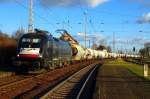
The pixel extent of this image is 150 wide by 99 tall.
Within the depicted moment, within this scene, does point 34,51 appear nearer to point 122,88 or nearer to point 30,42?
point 30,42

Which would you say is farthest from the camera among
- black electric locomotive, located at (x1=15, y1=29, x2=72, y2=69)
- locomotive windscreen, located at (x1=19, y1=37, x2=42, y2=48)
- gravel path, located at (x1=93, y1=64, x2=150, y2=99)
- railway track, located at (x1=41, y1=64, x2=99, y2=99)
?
locomotive windscreen, located at (x1=19, y1=37, x2=42, y2=48)

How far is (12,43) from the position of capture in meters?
43.1

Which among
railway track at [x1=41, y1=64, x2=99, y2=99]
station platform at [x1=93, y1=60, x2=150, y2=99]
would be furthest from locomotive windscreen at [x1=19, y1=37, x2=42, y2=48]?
railway track at [x1=41, y1=64, x2=99, y2=99]

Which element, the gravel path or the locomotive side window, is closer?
the gravel path

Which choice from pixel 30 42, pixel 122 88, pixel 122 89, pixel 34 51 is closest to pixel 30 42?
pixel 30 42

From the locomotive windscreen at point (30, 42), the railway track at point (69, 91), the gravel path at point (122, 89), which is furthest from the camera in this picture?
the locomotive windscreen at point (30, 42)

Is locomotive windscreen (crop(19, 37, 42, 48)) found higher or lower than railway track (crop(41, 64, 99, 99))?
higher

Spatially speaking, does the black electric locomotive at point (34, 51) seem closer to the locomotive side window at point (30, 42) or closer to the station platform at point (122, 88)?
the locomotive side window at point (30, 42)

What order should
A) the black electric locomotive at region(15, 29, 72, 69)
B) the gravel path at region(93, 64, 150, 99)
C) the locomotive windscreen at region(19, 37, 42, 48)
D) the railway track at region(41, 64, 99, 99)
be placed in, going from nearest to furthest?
1. the gravel path at region(93, 64, 150, 99)
2. the railway track at region(41, 64, 99, 99)
3. the black electric locomotive at region(15, 29, 72, 69)
4. the locomotive windscreen at region(19, 37, 42, 48)

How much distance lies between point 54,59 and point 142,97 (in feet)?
76.8

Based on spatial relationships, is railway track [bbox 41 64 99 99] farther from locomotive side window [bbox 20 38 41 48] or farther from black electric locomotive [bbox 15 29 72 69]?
locomotive side window [bbox 20 38 41 48]

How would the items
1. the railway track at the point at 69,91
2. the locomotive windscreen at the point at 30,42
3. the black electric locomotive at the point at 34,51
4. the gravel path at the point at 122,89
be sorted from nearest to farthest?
the gravel path at the point at 122,89 → the railway track at the point at 69,91 → the black electric locomotive at the point at 34,51 → the locomotive windscreen at the point at 30,42

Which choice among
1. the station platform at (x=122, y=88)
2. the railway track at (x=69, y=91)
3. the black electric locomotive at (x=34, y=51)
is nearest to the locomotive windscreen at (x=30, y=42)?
→ the black electric locomotive at (x=34, y=51)

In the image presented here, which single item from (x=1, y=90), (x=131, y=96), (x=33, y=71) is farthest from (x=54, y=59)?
(x=131, y=96)
